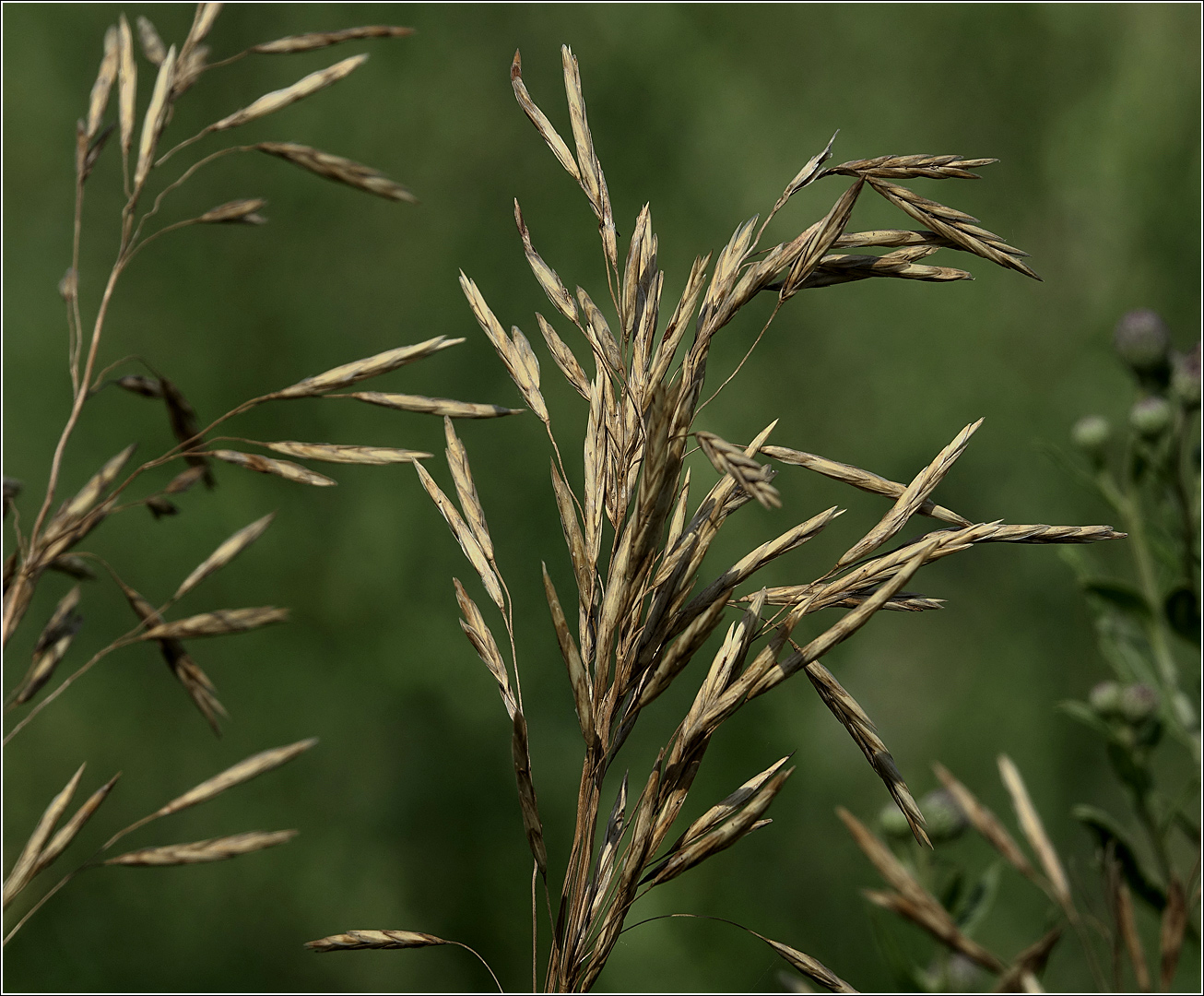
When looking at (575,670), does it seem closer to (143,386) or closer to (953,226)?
(953,226)

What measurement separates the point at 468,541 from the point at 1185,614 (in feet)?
1.64

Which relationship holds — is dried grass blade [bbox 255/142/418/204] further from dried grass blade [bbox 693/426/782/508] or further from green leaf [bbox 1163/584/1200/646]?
green leaf [bbox 1163/584/1200/646]

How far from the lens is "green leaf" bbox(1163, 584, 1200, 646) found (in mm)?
582

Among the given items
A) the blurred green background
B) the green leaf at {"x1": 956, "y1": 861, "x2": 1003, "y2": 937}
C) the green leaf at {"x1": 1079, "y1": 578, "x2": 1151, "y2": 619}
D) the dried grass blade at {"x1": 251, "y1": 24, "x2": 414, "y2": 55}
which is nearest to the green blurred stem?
the green leaf at {"x1": 1079, "y1": 578, "x2": 1151, "y2": 619}

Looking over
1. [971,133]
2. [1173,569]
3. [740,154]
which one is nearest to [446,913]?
[1173,569]

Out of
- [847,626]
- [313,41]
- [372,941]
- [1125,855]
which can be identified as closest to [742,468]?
[847,626]

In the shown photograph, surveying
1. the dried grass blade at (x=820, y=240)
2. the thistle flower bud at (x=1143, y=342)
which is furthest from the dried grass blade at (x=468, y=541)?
the thistle flower bud at (x=1143, y=342)

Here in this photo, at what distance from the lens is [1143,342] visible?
24.8 inches

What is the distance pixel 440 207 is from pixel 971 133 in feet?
1.70

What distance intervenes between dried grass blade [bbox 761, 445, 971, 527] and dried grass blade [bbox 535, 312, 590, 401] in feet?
0.20

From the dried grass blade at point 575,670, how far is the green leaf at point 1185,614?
0.48 m

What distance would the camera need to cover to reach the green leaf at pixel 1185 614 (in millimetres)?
582

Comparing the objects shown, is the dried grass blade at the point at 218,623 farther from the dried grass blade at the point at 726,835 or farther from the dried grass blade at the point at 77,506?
the dried grass blade at the point at 726,835

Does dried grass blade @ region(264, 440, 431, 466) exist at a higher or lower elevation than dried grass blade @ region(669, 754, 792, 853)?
higher
